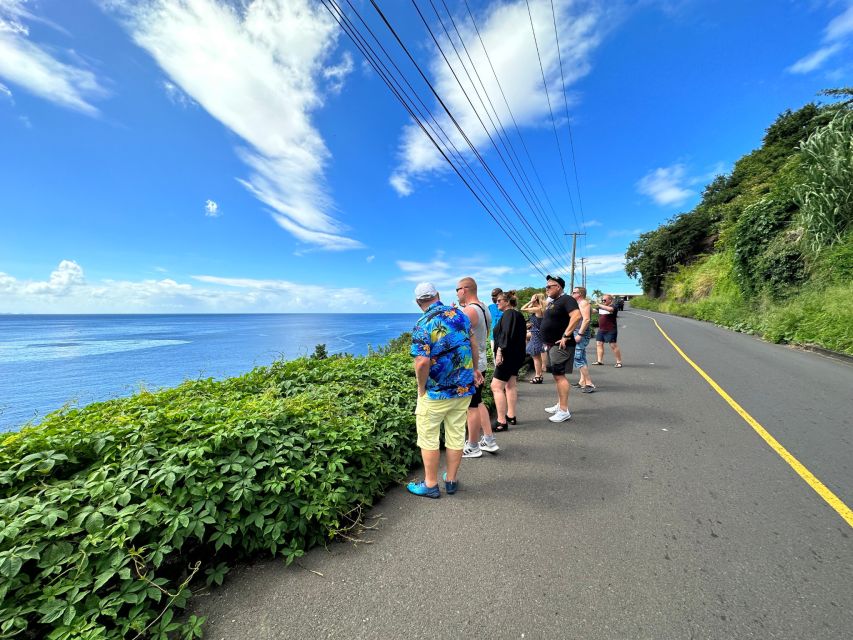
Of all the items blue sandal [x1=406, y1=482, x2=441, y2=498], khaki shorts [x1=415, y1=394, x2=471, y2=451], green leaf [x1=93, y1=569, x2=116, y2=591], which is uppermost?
khaki shorts [x1=415, y1=394, x2=471, y2=451]

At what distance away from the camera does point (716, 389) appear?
21.5 feet

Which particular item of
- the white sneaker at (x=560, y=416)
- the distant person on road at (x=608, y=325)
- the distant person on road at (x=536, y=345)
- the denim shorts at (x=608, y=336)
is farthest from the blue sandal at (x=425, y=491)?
the denim shorts at (x=608, y=336)

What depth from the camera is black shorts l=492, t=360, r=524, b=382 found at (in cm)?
445

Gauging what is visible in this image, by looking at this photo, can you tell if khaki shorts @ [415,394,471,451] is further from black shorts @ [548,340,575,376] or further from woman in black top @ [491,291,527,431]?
black shorts @ [548,340,575,376]

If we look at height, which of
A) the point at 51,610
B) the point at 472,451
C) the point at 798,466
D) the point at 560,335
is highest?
the point at 560,335

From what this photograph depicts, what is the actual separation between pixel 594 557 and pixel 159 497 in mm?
2811

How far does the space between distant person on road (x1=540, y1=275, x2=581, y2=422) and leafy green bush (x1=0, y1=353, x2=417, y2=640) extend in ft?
8.67

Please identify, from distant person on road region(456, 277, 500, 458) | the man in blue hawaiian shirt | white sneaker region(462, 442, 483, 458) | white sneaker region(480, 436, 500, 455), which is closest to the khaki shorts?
the man in blue hawaiian shirt

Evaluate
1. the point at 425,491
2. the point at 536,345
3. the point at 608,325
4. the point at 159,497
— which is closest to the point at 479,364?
the point at 425,491

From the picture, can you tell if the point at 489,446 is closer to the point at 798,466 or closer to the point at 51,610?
the point at 798,466

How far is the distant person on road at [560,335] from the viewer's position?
4.98 m

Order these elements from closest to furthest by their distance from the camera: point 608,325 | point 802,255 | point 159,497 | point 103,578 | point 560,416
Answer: point 103,578 < point 159,497 < point 560,416 < point 608,325 < point 802,255

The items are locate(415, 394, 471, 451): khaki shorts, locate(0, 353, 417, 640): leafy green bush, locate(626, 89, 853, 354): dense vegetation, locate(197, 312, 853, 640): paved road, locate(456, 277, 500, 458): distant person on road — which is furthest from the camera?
locate(626, 89, 853, 354): dense vegetation

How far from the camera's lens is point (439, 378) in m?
3.01
